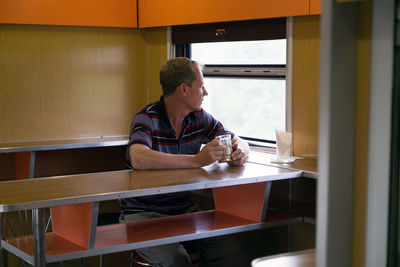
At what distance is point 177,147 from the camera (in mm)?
2891

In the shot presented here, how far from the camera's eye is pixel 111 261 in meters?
3.84

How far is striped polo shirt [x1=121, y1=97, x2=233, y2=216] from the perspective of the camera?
2793mm

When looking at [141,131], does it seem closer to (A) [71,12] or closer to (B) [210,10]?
(B) [210,10]

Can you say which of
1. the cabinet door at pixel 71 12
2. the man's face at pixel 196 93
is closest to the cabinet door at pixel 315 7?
the man's face at pixel 196 93

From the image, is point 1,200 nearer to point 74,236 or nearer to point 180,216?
point 74,236

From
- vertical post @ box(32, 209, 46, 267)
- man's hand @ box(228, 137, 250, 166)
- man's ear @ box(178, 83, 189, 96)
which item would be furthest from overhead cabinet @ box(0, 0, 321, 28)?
vertical post @ box(32, 209, 46, 267)

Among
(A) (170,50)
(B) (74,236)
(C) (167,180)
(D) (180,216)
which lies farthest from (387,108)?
(A) (170,50)

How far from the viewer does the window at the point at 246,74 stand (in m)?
3.20

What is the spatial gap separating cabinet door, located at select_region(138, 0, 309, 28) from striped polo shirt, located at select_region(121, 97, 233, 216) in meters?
0.64

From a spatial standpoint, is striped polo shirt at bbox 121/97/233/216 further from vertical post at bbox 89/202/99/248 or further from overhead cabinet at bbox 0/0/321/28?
overhead cabinet at bbox 0/0/321/28

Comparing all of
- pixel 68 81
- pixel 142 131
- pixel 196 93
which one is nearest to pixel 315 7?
pixel 196 93

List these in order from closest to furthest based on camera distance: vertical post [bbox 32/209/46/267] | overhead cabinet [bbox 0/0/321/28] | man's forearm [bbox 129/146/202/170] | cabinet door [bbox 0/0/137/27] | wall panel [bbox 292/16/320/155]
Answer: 1. vertical post [bbox 32/209/46/267]
2. man's forearm [bbox 129/146/202/170]
3. wall panel [bbox 292/16/320/155]
4. overhead cabinet [bbox 0/0/321/28]
5. cabinet door [bbox 0/0/137/27]

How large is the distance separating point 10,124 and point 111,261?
1.12m

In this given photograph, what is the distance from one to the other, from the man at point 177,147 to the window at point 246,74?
1.43ft
